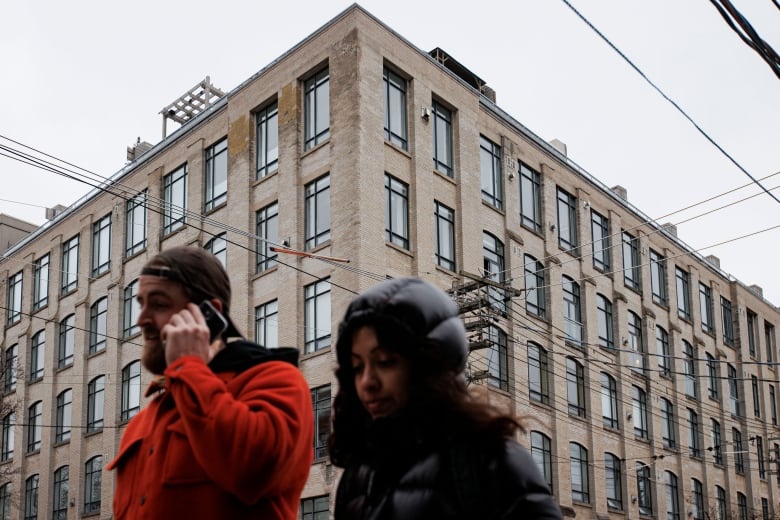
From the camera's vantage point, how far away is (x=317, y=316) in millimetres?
31594

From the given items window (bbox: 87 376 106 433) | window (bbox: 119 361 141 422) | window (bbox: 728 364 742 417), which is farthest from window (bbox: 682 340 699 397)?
window (bbox: 87 376 106 433)

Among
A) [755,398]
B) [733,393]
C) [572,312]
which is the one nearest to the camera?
[572,312]

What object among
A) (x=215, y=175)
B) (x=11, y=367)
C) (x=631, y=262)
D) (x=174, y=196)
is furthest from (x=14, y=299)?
(x=631, y=262)

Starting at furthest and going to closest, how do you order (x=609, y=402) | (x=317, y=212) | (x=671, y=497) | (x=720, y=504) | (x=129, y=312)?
1. (x=720, y=504)
2. (x=671, y=497)
3. (x=609, y=402)
4. (x=129, y=312)
5. (x=317, y=212)

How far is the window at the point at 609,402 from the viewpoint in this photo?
4103cm

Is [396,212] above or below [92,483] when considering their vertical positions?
above

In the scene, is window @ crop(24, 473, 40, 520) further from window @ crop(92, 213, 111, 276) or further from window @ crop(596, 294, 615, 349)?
window @ crop(596, 294, 615, 349)

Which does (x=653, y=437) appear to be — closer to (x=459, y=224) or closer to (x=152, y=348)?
(x=459, y=224)

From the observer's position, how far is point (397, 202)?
32.5 m

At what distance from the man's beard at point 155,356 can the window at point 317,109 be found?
2896cm

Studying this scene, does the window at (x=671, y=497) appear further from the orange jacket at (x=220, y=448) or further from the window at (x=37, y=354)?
the orange jacket at (x=220, y=448)

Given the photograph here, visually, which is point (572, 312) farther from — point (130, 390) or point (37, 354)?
point (37, 354)

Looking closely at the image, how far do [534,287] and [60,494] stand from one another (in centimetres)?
1942

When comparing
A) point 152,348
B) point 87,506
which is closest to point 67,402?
point 87,506
